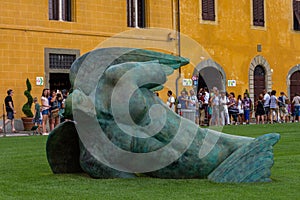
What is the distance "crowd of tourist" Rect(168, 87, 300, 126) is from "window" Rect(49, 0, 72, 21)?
5643mm

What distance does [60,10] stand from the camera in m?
28.0

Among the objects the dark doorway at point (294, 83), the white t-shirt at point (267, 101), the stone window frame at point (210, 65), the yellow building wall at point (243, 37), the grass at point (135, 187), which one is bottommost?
the grass at point (135, 187)

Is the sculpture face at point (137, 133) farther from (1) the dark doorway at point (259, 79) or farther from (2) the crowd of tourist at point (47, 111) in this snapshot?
(1) the dark doorway at point (259, 79)

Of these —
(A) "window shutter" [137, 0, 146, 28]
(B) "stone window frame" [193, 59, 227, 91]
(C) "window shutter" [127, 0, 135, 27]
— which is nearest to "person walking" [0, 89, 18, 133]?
(C) "window shutter" [127, 0, 135, 27]

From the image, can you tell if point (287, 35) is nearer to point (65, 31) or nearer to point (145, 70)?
point (65, 31)

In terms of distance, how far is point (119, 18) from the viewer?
29859 mm

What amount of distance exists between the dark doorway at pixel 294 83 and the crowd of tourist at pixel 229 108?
522 cm

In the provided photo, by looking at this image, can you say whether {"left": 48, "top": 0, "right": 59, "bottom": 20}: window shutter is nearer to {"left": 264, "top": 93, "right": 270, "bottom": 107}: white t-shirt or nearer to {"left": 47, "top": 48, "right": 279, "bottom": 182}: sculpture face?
{"left": 264, "top": 93, "right": 270, "bottom": 107}: white t-shirt

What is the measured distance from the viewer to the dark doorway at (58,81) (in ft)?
91.3

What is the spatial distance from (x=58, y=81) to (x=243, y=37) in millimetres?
11783

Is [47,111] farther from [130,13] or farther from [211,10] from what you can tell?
[211,10]

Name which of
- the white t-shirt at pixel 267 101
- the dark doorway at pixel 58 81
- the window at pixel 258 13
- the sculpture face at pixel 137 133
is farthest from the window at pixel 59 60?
the sculpture face at pixel 137 133

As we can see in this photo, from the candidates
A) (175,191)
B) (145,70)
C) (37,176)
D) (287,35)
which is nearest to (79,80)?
(145,70)

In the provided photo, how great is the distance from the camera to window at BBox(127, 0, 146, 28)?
99.8 feet
